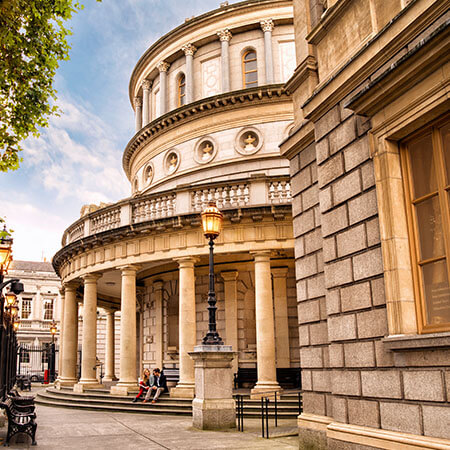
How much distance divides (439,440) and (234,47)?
2641 cm

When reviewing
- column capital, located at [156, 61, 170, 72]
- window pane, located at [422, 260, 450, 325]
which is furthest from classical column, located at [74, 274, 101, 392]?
window pane, located at [422, 260, 450, 325]

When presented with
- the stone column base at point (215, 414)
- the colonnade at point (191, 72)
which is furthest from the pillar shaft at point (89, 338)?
the colonnade at point (191, 72)

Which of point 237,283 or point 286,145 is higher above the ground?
point 286,145

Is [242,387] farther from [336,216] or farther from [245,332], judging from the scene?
[336,216]

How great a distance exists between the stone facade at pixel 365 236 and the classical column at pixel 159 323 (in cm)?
1594

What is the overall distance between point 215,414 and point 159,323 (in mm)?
12143

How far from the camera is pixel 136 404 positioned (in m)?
19.1

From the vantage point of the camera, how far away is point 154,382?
1958 centimetres

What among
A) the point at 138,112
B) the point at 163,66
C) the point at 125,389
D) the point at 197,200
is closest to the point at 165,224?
the point at 197,200

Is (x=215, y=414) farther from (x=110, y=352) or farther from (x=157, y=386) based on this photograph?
(x=110, y=352)

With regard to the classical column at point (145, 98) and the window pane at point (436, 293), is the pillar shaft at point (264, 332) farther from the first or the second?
the classical column at point (145, 98)

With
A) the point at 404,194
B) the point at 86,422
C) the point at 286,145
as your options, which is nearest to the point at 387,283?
the point at 404,194

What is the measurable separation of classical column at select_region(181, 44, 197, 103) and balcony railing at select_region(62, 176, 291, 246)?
31.3ft

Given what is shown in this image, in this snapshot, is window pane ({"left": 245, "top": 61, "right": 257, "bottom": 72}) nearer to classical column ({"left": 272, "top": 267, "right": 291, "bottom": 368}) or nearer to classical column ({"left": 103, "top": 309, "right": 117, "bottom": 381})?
classical column ({"left": 272, "top": 267, "right": 291, "bottom": 368})
